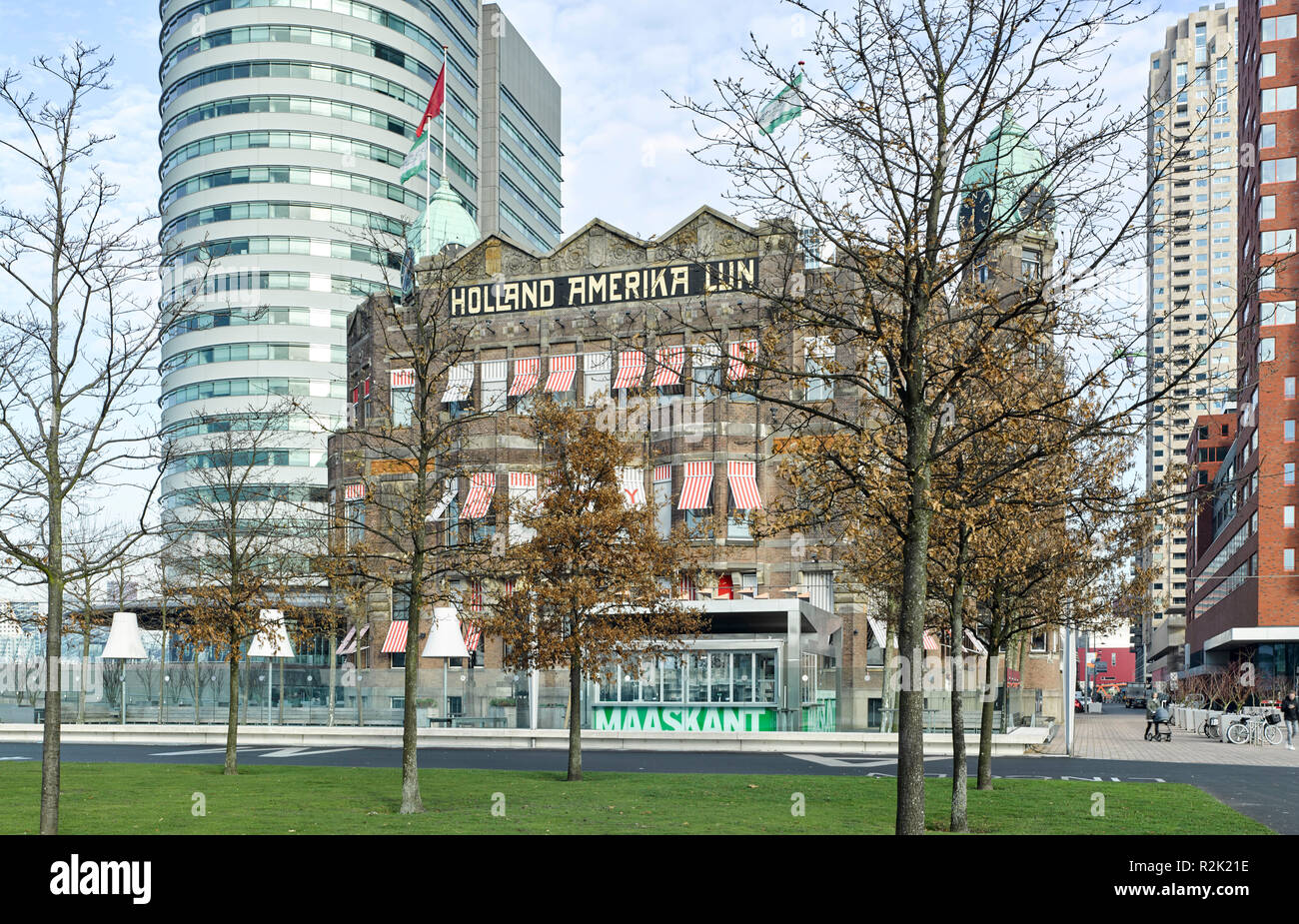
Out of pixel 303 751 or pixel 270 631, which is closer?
pixel 270 631

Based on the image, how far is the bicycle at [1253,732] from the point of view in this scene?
43.8 m

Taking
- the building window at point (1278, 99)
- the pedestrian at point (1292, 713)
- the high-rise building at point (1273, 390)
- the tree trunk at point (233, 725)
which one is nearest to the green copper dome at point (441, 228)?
the tree trunk at point (233, 725)

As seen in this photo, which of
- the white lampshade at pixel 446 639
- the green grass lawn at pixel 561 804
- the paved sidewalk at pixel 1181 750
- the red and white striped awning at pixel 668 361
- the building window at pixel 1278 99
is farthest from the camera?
the building window at pixel 1278 99

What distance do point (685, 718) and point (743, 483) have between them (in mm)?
14675

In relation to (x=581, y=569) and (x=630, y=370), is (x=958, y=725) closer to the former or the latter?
(x=581, y=569)

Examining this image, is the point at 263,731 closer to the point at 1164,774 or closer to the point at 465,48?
the point at 1164,774

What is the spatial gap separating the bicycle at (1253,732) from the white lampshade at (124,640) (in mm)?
35905

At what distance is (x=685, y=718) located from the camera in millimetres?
42875

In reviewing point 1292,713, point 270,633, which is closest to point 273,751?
point 270,633

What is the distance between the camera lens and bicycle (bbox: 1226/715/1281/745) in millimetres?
43812

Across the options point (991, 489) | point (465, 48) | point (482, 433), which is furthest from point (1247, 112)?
point (991, 489)

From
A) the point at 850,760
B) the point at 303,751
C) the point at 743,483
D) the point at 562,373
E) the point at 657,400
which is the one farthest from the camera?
the point at 562,373

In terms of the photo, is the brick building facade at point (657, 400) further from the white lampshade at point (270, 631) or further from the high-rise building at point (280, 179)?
the high-rise building at point (280, 179)

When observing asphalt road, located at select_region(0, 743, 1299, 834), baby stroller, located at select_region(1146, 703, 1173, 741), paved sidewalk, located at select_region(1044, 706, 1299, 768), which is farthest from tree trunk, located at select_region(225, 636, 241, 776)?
baby stroller, located at select_region(1146, 703, 1173, 741)
